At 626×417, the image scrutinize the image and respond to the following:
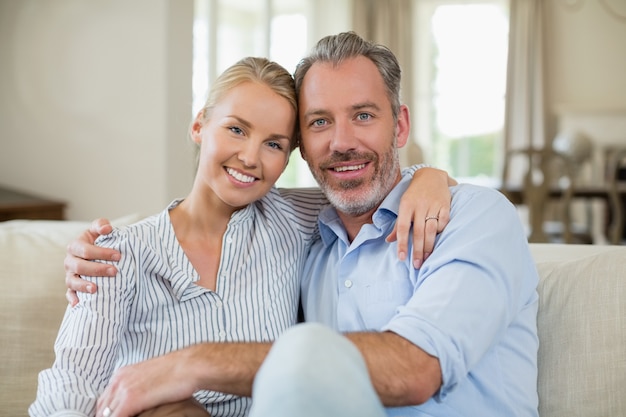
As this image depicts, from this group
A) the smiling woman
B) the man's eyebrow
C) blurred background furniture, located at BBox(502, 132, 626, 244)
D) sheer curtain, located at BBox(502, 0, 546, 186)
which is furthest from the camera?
sheer curtain, located at BBox(502, 0, 546, 186)

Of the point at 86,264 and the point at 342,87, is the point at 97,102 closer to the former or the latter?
the point at 342,87

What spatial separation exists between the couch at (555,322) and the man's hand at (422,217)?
13.2 inches

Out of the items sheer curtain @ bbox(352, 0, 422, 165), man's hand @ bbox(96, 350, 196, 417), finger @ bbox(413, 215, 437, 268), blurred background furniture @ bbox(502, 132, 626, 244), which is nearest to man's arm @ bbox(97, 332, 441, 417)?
man's hand @ bbox(96, 350, 196, 417)

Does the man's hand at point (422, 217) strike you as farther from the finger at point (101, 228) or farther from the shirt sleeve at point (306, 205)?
the finger at point (101, 228)

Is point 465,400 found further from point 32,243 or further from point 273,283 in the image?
point 32,243

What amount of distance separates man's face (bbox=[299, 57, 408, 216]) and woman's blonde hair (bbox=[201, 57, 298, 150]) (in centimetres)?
5

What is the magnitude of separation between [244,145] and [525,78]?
6962mm

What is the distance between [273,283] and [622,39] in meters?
7.28

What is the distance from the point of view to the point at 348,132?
1773 millimetres

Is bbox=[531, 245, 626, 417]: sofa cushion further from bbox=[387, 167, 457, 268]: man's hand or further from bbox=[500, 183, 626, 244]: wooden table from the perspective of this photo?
bbox=[500, 183, 626, 244]: wooden table

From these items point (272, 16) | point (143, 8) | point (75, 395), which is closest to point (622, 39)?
point (272, 16)

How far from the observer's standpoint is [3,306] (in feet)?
6.51

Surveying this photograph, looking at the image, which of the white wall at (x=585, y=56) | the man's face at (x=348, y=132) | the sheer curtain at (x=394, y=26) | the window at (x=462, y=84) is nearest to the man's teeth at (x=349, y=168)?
the man's face at (x=348, y=132)

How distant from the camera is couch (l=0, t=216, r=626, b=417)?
1.63m
